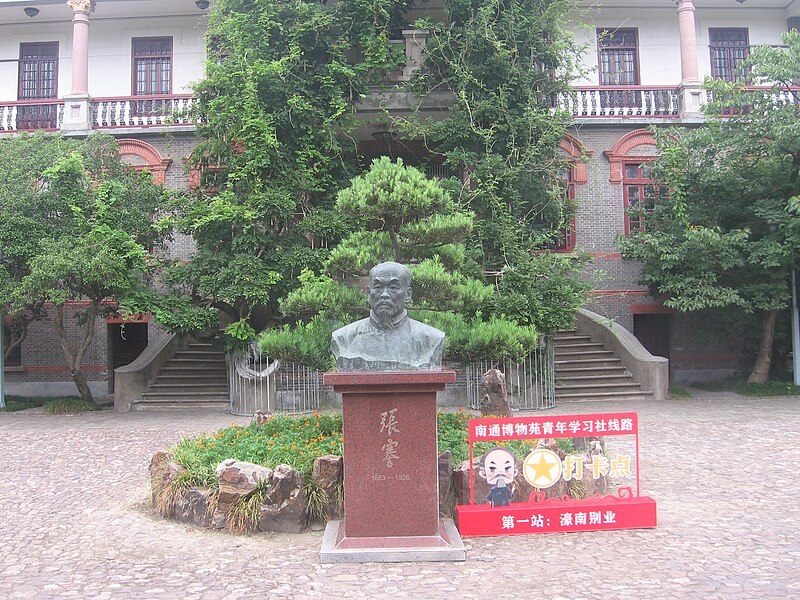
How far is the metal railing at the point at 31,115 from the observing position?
1745cm

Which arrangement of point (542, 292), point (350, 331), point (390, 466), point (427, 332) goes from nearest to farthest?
point (390, 466), point (427, 332), point (350, 331), point (542, 292)

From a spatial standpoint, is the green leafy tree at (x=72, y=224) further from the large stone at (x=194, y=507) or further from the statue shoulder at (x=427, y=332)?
the statue shoulder at (x=427, y=332)

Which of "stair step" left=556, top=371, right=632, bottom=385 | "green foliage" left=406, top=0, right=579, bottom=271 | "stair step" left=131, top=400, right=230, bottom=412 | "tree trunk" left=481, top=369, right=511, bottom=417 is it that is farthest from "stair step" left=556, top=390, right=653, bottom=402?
"stair step" left=131, top=400, right=230, bottom=412

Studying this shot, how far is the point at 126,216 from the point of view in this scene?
1270 centimetres

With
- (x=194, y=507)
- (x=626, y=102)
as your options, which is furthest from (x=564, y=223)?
(x=194, y=507)

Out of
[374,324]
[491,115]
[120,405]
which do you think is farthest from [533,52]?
[120,405]

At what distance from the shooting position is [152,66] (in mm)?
19188

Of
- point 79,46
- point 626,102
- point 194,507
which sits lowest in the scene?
point 194,507

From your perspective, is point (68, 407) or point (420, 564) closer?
point (420, 564)

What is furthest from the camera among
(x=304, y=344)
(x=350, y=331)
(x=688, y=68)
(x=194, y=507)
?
(x=688, y=68)

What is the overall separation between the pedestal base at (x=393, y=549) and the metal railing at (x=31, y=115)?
16223mm

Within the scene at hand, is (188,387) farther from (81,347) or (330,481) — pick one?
(330,481)

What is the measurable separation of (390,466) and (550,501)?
1494 mm

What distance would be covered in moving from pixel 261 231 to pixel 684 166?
9.26 metres
